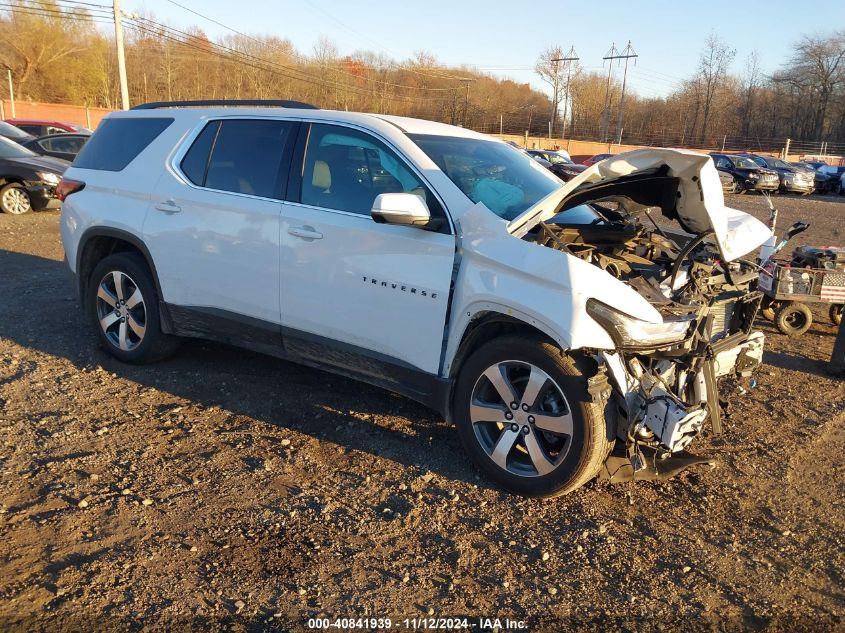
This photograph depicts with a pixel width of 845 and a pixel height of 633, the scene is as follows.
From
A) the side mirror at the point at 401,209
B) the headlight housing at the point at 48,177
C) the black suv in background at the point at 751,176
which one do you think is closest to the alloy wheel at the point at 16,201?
the headlight housing at the point at 48,177

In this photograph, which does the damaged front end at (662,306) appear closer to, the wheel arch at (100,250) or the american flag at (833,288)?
the american flag at (833,288)

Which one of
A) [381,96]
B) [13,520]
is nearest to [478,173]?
[13,520]

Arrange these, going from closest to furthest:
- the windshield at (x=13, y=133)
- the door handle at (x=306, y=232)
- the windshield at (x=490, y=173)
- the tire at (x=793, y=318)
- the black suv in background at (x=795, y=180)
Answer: the windshield at (x=490, y=173)
the door handle at (x=306, y=232)
the tire at (x=793, y=318)
the windshield at (x=13, y=133)
the black suv in background at (x=795, y=180)

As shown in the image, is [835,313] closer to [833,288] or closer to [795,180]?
[833,288]

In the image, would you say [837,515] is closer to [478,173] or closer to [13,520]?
[478,173]

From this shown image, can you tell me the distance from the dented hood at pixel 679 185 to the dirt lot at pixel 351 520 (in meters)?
1.43

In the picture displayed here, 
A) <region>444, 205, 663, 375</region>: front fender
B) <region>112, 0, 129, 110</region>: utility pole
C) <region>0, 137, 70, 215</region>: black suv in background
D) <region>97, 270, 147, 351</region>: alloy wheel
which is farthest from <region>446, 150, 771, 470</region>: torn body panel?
<region>112, 0, 129, 110</region>: utility pole

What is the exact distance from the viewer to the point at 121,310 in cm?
508

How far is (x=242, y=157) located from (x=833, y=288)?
5368mm

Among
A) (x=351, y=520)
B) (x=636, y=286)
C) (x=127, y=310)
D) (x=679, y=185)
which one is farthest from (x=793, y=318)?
(x=127, y=310)

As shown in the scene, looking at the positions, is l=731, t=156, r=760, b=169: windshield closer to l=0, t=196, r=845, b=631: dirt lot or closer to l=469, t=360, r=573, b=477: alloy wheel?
l=0, t=196, r=845, b=631: dirt lot

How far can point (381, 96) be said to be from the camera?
63.1m

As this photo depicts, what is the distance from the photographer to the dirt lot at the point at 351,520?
8.70 feet

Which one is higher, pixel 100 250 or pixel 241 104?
pixel 241 104
